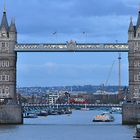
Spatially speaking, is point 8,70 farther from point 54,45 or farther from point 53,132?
point 53,132

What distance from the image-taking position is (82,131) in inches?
5335

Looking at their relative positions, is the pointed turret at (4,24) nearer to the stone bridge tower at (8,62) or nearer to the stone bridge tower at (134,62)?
the stone bridge tower at (8,62)

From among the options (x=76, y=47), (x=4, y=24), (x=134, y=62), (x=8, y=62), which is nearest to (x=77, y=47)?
(x=76, y=47)

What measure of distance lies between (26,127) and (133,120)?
58.9ft

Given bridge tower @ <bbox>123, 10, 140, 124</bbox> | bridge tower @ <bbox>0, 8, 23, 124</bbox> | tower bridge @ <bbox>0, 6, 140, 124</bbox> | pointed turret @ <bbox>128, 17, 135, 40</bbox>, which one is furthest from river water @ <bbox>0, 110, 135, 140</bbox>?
pointed turret @ <bbox>128, 17, 135, 40</bbox>

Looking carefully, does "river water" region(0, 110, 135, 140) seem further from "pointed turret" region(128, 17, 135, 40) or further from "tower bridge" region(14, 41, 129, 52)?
"pointed turret" region(128, 17, 135, 40)

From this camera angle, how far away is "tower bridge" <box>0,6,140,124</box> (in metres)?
153

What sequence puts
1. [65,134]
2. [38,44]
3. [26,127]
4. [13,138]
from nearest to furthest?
[13,138], [65,134], [26,127], [38,44]

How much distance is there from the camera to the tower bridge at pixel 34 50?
153 m

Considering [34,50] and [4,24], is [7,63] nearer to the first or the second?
[34,50]

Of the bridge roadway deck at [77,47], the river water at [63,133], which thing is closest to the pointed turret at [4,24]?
the bridge roadway deck at [77,47]

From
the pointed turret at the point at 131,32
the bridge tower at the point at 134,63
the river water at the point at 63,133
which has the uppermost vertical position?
the pointed turret at the point at 131,32

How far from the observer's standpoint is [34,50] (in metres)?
155

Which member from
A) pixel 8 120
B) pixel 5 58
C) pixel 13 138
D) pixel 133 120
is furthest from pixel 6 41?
pixel 13 138
